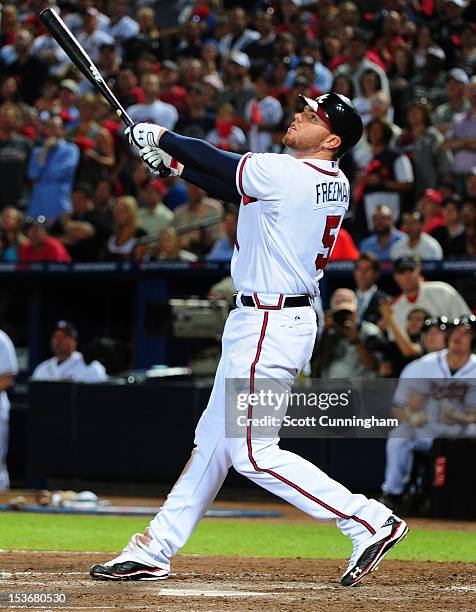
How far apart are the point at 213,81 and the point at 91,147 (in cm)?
185

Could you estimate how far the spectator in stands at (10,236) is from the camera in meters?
13.4

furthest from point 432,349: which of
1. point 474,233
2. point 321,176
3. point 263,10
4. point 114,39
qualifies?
point 114,39

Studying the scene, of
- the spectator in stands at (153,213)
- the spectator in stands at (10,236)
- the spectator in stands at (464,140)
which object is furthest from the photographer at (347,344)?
the spectator in stands at (10,236)

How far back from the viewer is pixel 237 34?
16.5m

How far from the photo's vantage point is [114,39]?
1758 centimetres

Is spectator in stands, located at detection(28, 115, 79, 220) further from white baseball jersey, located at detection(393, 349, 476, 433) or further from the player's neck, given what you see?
the player's neck

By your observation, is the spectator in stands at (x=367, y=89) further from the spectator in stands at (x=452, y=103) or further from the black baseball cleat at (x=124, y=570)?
the black baseball cleat at (x=124, y=570)

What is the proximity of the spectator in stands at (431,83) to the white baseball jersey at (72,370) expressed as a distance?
4770 mm

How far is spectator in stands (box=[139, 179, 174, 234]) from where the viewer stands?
13.3 m

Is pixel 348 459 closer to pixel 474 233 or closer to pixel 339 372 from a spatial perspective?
pixel 339 372

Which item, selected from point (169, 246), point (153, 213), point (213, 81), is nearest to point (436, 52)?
point (213, 81)

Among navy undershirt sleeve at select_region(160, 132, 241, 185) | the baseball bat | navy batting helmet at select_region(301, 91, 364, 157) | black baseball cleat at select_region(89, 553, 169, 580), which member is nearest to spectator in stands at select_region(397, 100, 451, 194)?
the baseball bat

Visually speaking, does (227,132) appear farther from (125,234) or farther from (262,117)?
(125,234)

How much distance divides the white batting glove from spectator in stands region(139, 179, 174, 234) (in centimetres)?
772
